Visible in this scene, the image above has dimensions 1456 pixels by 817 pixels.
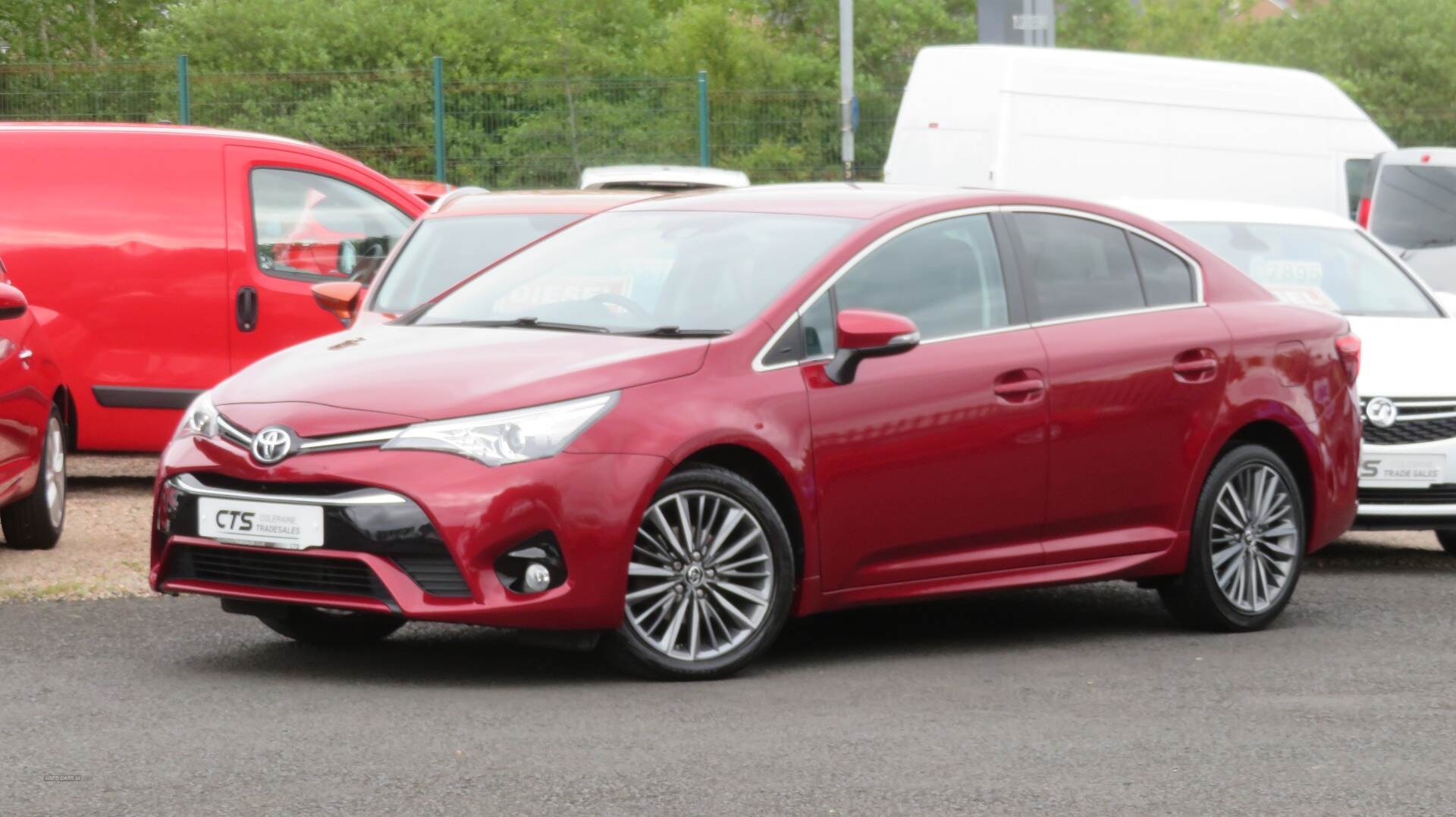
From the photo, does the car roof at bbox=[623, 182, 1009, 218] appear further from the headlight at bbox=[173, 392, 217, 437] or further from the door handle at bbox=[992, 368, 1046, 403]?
the headlight at bbox=[173, 392, 217, 437]

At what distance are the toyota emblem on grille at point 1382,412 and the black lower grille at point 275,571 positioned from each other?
532cm

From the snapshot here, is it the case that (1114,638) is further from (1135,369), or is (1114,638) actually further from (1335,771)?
(1335,771)

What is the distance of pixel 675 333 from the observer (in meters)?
7.11

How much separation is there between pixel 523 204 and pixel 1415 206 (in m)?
11.8

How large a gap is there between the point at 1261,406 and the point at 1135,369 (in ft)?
2.18

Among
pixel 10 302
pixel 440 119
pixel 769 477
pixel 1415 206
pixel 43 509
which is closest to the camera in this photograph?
pixel 769 477

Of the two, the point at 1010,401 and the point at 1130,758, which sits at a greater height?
the point at 1010,401

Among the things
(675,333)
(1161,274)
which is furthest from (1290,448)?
(675,333)

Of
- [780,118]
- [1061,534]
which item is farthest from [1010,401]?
[780,118]

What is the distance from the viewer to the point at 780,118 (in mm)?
24047

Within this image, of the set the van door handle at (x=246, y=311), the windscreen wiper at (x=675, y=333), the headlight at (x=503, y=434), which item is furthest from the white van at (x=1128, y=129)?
the headlight at (x=503, y=434)

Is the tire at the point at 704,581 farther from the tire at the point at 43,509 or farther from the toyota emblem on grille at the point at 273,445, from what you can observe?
the tire at the point at 43,509

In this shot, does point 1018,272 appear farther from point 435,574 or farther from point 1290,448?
point 435,574

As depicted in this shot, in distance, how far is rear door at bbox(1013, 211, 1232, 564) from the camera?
Result: 775cm
